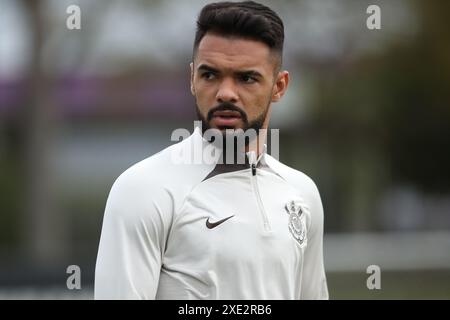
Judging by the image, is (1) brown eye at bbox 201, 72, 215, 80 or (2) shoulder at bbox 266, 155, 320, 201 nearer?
(1) brown eye at bbox 201, 72, 215, 80

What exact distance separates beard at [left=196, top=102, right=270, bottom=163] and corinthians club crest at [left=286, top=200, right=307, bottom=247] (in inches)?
10.2

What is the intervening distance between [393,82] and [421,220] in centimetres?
252

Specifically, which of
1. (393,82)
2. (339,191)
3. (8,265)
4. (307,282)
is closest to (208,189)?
(307,282)

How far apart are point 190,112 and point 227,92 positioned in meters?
13.5

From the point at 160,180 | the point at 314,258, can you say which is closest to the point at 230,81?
the point at 160,180

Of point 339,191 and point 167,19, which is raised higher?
point 167,19

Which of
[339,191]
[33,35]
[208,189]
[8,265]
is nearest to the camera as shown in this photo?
[208,189]

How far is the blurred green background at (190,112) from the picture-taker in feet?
46.2

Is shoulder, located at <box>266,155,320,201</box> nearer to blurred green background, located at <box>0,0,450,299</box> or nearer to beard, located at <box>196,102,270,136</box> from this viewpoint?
beard, located at <box>196,102,270,136</box>

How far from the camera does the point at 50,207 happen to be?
46.3 feet

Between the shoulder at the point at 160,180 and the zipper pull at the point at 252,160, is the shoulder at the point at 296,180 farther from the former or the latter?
the shoulder at the point at 160,180

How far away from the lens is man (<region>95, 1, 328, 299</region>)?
280cm

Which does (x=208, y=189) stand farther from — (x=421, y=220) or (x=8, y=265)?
(x=421, y=220)

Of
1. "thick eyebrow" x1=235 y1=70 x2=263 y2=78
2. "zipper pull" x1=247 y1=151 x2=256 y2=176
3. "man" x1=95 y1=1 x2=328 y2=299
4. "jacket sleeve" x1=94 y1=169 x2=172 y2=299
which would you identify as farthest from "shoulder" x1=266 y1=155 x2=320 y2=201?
"jacket sleeve" x1=94 y1=169 x2=172 y2=299
